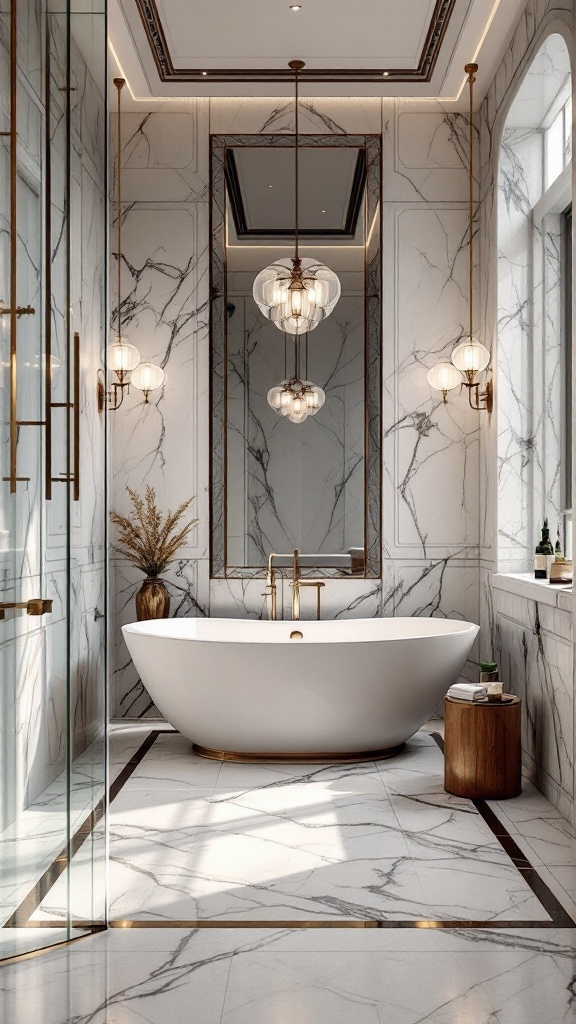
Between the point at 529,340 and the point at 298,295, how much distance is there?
1.20 m

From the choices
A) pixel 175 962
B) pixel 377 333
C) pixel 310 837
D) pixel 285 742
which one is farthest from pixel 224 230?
pixel 175 962

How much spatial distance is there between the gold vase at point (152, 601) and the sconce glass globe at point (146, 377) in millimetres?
1059

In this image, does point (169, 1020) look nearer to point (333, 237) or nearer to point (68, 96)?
point (68, 96)

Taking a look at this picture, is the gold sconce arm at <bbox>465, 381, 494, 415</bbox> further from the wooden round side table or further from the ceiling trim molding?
the wooden round side table

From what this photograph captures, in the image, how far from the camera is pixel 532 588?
4051 mm

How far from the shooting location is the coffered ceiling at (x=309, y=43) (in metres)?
4.35

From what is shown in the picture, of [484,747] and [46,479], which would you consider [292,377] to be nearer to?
[484,747]

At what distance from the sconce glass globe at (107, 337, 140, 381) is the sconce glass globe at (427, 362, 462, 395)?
1.61 metres

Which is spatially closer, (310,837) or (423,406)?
(310,837)

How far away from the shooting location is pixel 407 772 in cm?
419

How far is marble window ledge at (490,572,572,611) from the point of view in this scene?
3.62 m

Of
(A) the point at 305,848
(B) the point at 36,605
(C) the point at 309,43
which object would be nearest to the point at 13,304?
(B) the point at 36,605

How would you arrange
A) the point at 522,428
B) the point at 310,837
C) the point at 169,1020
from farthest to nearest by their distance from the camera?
the point at 522,428, the point at 310,837, the point at 169,1020

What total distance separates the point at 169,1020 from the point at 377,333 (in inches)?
156
